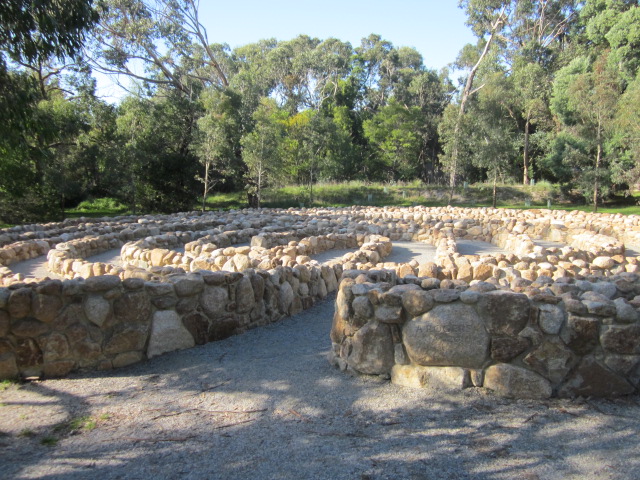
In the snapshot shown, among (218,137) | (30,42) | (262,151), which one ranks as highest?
(218,137)

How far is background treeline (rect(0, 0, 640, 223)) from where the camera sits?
25328 mm

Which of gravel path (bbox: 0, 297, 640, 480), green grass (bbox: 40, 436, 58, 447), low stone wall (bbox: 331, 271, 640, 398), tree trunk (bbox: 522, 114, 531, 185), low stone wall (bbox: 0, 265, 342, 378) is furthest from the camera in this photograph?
tree trunk (bbox: 522, 114, 531, 185)

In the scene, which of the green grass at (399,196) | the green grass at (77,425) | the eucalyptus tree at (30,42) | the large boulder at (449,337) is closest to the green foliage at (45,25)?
the eucalyptus tree at (30,42)

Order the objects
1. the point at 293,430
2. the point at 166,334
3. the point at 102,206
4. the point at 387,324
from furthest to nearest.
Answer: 1. the point at 102,206
2. the point at 166,334
3. the point at 387,324
4. the point at 293,430

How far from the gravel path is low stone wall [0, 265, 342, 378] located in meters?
0.24

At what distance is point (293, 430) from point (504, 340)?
1.72 metres

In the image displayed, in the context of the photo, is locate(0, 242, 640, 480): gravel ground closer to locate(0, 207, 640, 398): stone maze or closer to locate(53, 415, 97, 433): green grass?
locate(53, 415, 97, 433): green grass

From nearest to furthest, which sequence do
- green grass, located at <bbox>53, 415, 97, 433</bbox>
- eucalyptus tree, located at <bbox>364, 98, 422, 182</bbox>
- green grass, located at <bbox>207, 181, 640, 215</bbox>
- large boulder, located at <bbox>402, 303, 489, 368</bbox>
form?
green grass, located at <bbox>53, 415, 97, 433</bbox>
large boulder, located at <bbox>402, 303, 489, 368</bbox>
green grass, located at <bbox>207, 181, 640, 215</bbox>
eucalyptus tree, located at <bbox>364, 98, 422, 182</bbox>

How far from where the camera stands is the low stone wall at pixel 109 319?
4.22 meters

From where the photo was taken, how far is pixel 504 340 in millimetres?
3705

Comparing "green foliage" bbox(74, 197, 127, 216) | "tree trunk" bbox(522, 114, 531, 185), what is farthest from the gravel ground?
"tree trunk" bbox(522, 114, 531, 185)

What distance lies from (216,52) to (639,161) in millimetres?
47607

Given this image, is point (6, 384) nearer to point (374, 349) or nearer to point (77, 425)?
point (77, 425)

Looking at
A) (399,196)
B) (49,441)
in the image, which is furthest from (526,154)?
(49,441)
